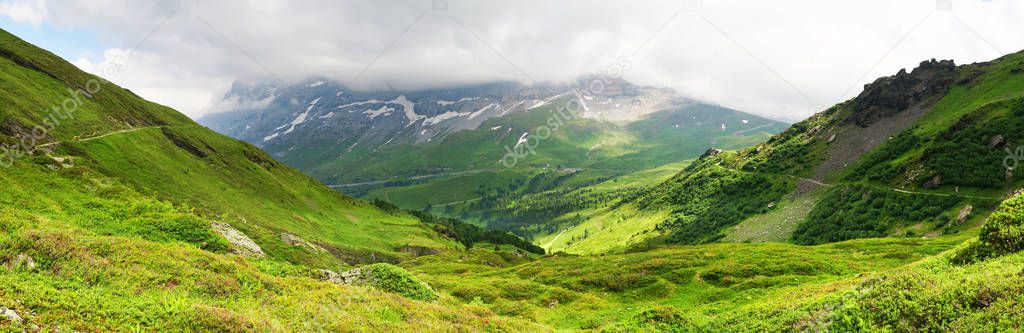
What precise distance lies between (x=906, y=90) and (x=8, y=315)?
259 meters

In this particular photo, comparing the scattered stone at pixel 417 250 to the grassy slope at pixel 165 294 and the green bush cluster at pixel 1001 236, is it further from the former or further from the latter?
the green bush cluster at pixel 1001 236

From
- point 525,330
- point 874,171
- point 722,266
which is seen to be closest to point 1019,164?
point 874,171

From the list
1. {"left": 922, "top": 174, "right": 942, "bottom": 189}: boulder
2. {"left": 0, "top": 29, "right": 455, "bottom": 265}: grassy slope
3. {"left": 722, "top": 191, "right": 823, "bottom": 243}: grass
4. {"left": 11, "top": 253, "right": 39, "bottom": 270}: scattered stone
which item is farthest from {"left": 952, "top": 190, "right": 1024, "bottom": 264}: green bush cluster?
{"left": 722, "top": 191, "right": 823, "bottom": 243}: grass

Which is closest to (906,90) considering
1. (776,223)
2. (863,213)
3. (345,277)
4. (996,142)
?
(996,142)

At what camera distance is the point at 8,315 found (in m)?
11.8

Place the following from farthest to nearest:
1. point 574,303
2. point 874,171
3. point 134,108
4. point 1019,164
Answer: point 874,171, point 134,108, point 1019,164, point 574,303

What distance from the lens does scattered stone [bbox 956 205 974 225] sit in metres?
92.3

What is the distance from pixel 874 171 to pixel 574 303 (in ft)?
479

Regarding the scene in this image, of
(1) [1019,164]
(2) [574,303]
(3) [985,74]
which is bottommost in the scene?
(2) [574,303]

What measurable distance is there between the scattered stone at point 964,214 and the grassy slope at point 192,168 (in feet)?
409

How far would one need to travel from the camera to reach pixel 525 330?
87.8 feet

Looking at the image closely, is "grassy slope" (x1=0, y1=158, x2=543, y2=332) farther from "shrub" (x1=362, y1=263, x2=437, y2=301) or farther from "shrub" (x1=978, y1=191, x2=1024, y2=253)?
"shrub" (x1=978, y1=191, x2=1024, y2=253)

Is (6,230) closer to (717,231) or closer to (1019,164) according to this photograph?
(1019,164)

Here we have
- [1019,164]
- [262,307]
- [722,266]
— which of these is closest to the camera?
[262,307]
